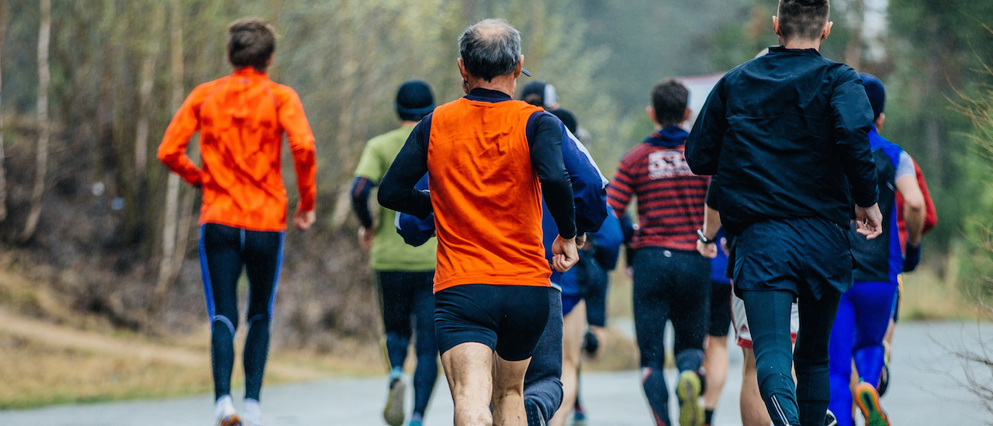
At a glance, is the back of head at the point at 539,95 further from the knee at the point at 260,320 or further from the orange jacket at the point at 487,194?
the orange jacket at the point at 487,194

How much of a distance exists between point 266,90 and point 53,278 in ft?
22.3

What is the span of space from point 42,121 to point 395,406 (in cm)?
674

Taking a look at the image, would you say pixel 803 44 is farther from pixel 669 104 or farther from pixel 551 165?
pixel 669 104

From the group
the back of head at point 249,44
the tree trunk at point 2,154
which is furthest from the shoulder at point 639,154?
the tree trunk at point 2,154

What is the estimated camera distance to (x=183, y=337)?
12.0 m

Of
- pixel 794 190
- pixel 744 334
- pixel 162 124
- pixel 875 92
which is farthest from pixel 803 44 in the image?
pixel 162 124

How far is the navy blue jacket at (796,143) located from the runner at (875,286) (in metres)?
1.39

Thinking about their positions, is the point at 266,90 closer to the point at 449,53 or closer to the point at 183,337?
the point at 183,337

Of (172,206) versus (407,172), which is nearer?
(407,172)

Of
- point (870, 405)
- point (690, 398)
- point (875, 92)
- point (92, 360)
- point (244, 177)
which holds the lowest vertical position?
point (92, 360)

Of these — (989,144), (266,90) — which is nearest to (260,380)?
(266,90)

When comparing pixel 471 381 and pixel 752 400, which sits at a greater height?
pixel 471 381

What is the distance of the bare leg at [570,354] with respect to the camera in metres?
6.00

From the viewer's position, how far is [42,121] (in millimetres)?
11539
